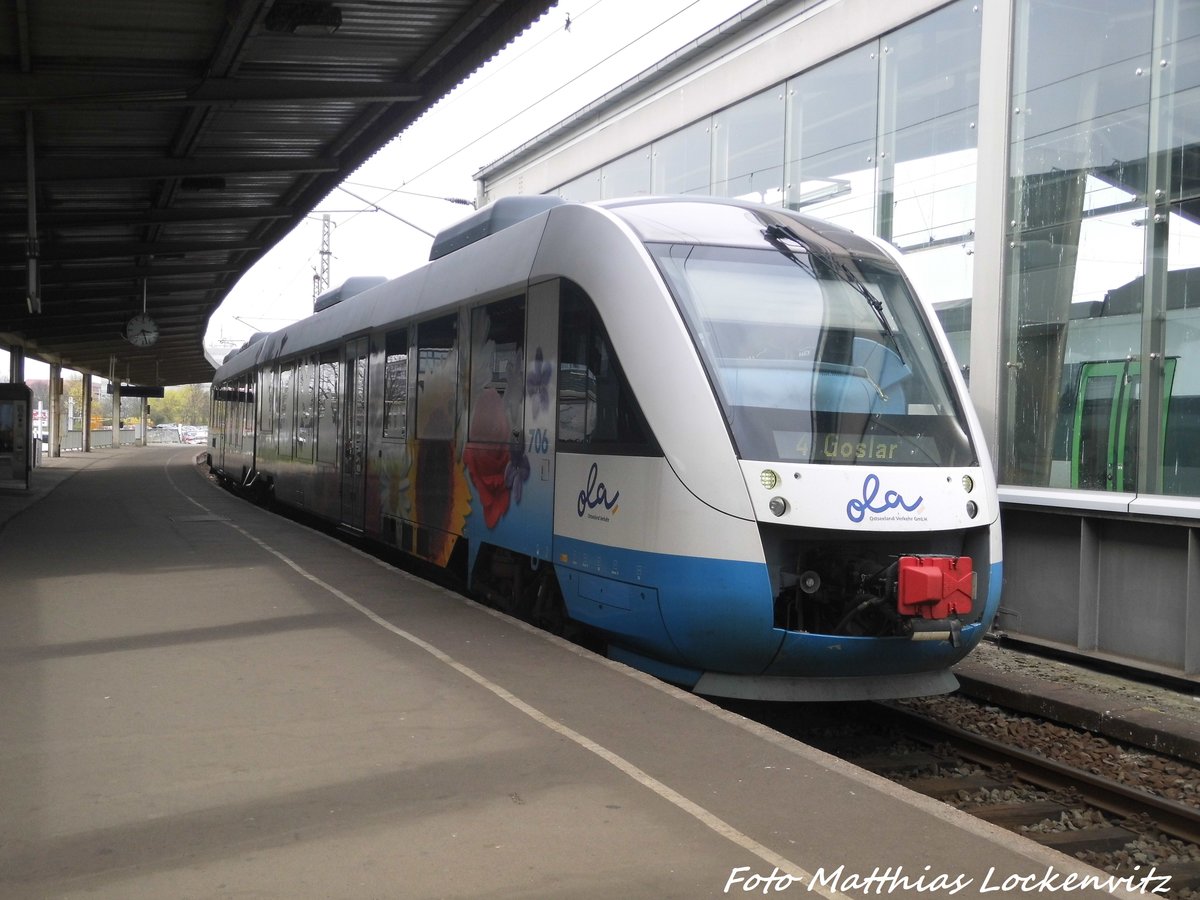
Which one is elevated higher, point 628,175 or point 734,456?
point 628,175

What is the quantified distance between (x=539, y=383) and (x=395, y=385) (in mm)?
3909

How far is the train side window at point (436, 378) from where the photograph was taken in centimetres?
977

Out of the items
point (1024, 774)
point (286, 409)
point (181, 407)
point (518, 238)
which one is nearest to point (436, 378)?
point (518, 238)

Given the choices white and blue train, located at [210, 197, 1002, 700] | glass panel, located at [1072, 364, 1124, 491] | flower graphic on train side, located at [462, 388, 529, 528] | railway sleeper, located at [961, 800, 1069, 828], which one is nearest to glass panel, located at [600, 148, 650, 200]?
glass panel, located at [1072, 364, 1124, 491]

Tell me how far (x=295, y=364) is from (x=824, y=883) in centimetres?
1479

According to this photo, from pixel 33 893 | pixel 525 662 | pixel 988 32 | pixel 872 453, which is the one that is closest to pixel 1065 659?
pixel 872 453

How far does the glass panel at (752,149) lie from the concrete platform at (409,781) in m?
7.86

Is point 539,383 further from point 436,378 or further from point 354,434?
point 354,434

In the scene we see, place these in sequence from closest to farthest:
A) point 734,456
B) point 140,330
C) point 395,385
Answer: point 734,456
point 395,385
point 140,330

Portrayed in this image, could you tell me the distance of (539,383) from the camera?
794cm

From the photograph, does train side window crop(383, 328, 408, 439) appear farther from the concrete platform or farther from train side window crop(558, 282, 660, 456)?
A: train side window crop(558, 282, 660, 456)

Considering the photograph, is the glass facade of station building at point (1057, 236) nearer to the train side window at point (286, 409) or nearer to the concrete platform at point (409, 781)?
the concrete platform at point (409, 781)

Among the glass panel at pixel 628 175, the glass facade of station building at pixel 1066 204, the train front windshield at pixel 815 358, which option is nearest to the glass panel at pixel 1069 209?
the glass facade of station building at pixel 1066 204

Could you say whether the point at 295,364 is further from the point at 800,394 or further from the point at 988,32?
the point at 800,394
